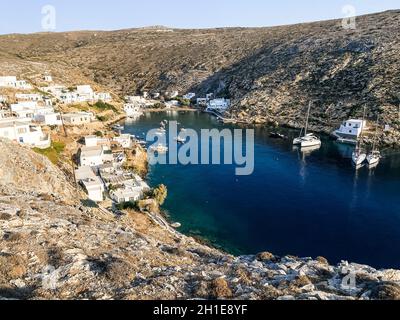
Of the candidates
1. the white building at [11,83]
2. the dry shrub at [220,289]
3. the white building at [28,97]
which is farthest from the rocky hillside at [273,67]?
the dry shrub at [220,289]

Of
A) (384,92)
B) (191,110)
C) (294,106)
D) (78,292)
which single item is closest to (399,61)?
(384,92)

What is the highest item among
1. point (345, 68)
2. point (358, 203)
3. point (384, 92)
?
point (345, 68)

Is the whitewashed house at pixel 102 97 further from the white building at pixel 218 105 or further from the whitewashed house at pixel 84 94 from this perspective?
the white building at pixel 218 105

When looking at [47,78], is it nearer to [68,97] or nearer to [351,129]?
[68,97]

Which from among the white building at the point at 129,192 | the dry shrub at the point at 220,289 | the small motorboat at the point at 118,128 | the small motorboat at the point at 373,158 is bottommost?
the white building at the point at 129,192
